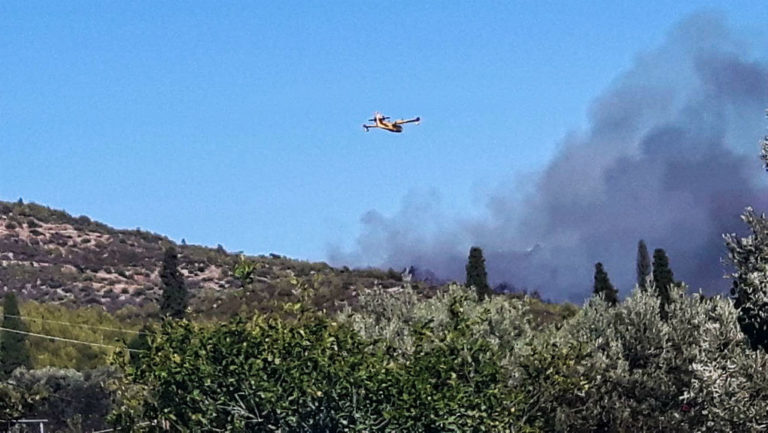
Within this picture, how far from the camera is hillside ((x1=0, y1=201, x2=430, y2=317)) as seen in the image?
9012 centimetres

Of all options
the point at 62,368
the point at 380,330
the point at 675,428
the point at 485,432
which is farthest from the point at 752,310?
the point at 62,368

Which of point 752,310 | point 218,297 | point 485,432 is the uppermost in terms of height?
point 218,297

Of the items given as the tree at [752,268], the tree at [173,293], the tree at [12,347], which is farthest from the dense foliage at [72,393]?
the tree at [752,268]

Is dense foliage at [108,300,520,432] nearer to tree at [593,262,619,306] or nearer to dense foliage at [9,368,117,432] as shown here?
dense foliage at [9,368,117,432]

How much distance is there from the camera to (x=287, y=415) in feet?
91.0

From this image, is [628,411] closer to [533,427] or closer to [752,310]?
[533,427]

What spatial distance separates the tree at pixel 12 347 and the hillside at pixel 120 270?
16.2m

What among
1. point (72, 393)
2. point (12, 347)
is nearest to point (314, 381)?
point (72, 393)

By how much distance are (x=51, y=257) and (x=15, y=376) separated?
47654mm

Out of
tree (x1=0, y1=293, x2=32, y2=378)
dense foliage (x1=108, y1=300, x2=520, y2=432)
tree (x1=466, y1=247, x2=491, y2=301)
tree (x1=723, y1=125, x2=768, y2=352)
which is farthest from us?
tree (x1=466, y1=247, x2=491, y2=301)

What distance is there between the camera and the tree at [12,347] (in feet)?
211

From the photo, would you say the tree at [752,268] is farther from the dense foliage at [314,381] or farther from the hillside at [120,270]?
the hillside at [120,270]

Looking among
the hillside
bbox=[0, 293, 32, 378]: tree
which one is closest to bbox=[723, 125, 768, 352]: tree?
bbox=[0, 293, 32, 378]: tree

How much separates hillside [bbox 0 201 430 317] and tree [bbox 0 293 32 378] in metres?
16.2
